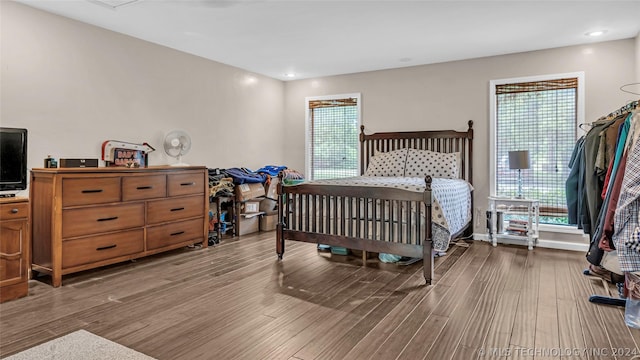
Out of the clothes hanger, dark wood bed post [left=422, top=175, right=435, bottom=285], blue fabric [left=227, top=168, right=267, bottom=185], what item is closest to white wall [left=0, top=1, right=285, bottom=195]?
blue fabric [left=227, top=168, right=267, bottom=185]

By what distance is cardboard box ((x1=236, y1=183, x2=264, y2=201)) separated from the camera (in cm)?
512

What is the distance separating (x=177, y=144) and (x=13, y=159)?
1.69 meters

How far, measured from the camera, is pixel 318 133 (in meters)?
6.46

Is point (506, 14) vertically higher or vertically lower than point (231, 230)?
higher

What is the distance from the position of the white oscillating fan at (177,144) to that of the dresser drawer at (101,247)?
111cm

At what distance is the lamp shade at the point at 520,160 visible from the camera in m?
4.38

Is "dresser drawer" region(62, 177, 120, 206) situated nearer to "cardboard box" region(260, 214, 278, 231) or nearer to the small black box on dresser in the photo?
the small black box on dresser

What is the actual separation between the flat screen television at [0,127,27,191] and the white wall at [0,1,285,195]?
35 cm

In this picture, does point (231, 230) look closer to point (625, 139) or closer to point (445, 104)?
point (445, 104)

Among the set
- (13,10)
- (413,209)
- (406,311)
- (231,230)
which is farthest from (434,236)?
(13,10)

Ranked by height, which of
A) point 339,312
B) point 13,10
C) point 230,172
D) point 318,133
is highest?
point 13,10

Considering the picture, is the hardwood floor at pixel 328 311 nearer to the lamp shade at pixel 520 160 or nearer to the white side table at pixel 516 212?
the white side table at pixel 516 212

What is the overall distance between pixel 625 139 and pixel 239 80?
189 inches

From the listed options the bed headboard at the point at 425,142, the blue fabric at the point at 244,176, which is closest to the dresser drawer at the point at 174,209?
the blue fabric at the point at 244,176
